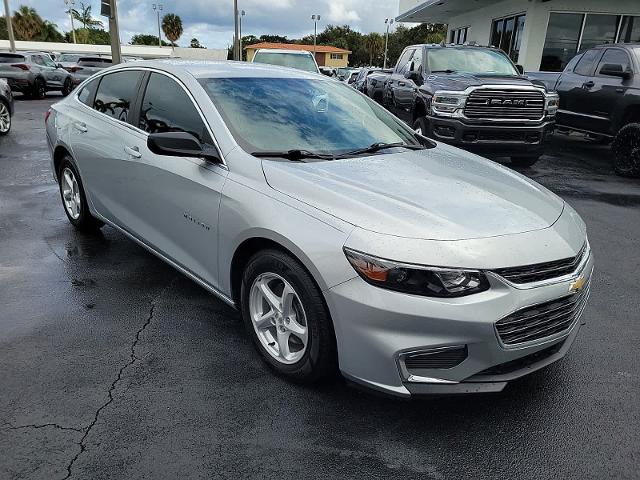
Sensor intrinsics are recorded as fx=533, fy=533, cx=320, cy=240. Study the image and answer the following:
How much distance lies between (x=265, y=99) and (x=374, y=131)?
0.82 m

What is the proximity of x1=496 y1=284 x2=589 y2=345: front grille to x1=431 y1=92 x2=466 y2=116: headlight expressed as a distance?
5984 mm

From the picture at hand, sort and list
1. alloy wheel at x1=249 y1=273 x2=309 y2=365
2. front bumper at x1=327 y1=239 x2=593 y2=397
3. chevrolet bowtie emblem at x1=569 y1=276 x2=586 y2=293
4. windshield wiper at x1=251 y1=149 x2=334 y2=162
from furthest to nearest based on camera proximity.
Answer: windshield wiper at x1=251 y1=149 x2=334 y2=162 < alloy wheel at x1=249 y1=273 x2=309 y2=365 < chevrolet bowtie emblem at x1=569 y1=276 x2=586 y2=293 < front bumper at x1=327 y1=239 x2=593 y2=397

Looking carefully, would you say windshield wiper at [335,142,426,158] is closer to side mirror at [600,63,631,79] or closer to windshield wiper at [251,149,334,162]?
windshield wiper at [251,149,334,162]

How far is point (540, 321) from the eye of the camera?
249 cm

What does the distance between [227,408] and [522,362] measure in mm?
1476

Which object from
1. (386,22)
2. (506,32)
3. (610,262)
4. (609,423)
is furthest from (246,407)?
(386,22)

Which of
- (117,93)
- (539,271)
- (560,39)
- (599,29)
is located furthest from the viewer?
(560,39)

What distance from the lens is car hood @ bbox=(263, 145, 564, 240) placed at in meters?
2.49

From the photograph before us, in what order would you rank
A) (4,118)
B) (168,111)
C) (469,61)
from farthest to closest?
(4,118) < (469,61) < (168,111)

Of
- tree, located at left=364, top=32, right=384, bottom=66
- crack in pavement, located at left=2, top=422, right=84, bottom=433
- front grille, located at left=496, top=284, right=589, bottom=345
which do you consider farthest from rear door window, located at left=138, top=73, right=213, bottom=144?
tree, located at left=364, top=32, right=384, bottom=66

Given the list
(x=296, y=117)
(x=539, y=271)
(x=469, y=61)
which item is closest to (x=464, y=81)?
(x=469, y=61)

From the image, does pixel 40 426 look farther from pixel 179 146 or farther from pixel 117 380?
pixel 179 146

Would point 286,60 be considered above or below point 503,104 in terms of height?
above

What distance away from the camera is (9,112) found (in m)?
11.2
